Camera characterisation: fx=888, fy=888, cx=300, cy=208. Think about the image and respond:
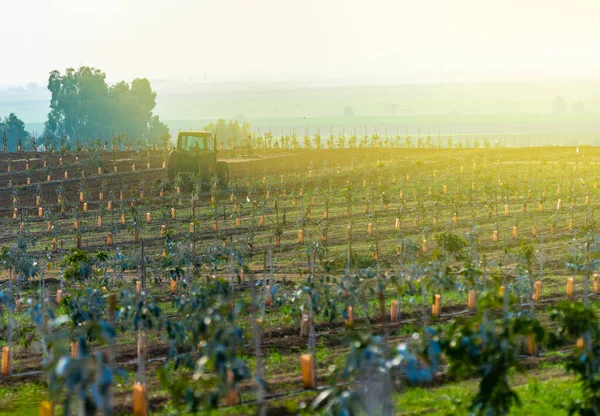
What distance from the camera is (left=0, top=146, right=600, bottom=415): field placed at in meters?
8.62

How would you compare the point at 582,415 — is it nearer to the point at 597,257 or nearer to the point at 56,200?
the point at 597,257

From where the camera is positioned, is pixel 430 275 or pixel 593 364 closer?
pixel 593 364

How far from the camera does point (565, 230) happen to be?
99.1ft

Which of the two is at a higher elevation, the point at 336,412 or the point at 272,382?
the point at 336,412

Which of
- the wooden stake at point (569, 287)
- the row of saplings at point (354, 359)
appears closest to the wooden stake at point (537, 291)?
the wooden stake at point (569, 287)

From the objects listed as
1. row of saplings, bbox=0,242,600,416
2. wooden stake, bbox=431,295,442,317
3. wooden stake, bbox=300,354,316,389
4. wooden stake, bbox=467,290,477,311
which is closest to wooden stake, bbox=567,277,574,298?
wooden stake, bbox=467,290,477,311

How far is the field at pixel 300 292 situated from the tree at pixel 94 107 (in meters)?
35.8

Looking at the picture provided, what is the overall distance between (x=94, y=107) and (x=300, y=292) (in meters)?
82.0

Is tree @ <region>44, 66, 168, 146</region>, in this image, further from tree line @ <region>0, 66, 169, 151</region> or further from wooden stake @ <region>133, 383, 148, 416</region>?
wooden stake @ <region>133, 383, 148, 416</region>

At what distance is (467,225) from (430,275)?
16.7m

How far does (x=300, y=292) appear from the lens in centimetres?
1359

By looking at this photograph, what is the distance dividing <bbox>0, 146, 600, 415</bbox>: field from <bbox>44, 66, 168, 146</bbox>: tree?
35.8 m

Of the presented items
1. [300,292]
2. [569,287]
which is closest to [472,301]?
[569,287]

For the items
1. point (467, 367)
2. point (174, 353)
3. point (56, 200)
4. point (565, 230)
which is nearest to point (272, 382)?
point (174, 353)
